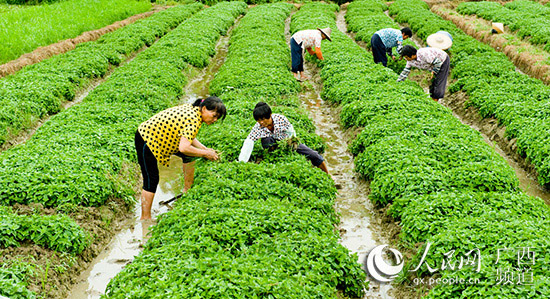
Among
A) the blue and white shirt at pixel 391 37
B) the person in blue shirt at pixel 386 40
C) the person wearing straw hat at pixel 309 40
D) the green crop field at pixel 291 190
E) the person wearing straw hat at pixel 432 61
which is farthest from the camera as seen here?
the person wearing straw hat at pixel 309 40

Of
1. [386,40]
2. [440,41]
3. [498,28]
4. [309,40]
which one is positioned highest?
[386,40]

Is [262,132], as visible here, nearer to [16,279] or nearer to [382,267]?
[382,267]

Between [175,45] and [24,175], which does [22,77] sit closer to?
[175,45]

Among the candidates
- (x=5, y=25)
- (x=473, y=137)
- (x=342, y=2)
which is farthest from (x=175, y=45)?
(x=342, y=2)

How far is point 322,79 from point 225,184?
823cm

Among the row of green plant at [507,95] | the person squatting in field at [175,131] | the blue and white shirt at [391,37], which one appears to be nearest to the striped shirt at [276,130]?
the person squatting in field at [175,131]

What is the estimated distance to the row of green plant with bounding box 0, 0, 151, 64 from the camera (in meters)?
16.2

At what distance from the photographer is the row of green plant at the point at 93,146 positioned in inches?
259

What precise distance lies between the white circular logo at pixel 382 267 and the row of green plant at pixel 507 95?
3.89m

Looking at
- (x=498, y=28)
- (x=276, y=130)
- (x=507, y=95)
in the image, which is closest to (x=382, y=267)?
(x=276, y=130)

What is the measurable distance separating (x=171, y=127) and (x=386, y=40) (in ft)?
29.4

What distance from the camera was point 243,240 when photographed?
5051mm

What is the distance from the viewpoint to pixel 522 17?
21.4m

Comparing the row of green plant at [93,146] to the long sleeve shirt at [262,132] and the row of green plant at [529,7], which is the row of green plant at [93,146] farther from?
the row of green plant at [529,7]
